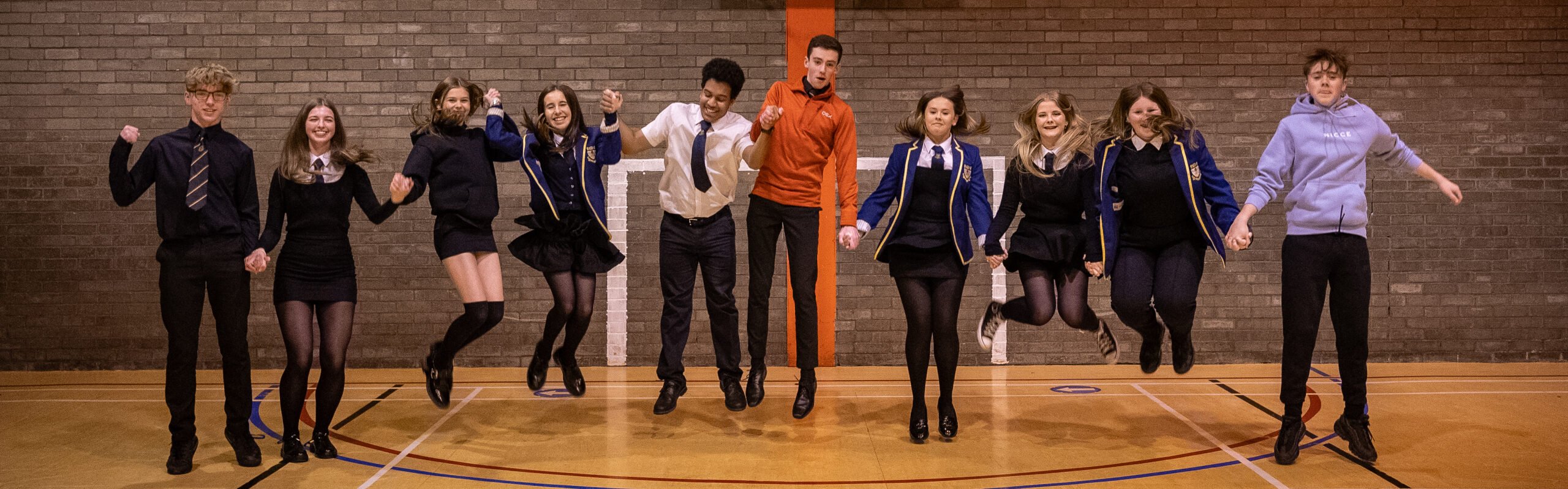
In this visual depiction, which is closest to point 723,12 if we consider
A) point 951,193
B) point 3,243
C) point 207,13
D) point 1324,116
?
point 951,193

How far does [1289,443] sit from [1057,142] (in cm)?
156

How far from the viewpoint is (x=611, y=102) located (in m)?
4.89

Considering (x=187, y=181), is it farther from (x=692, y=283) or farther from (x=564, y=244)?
(x=692, y=283)

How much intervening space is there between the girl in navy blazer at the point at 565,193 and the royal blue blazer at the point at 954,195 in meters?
1.21

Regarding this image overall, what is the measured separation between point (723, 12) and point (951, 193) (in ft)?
9.01

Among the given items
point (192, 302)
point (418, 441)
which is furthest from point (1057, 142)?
point (192, 302)

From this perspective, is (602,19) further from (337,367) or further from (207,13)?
(337,367)

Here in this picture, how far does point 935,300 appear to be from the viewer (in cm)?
471

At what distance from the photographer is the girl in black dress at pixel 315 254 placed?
433 cm

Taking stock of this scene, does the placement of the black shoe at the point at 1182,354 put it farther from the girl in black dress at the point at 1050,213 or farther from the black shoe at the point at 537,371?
the black shoe at the point at 537,371

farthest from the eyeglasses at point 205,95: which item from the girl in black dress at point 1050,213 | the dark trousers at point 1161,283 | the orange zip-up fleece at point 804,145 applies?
the dark trousers at point 1161,283

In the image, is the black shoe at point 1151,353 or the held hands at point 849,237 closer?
the held hands at point 849,237

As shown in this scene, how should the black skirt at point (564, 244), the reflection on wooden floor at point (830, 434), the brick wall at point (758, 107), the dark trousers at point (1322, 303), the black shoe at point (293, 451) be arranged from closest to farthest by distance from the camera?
the reflection on wooden floor at point (830, 434) < the dark trousers at point (1322, 303) < the black shoe at point (293, 451) < the black skirt at point (564, 244) < the brick wall at point (758, 107)

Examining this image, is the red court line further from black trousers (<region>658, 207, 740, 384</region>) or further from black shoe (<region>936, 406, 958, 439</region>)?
black trousers (<region>658, 207, 740, 384</region>)
